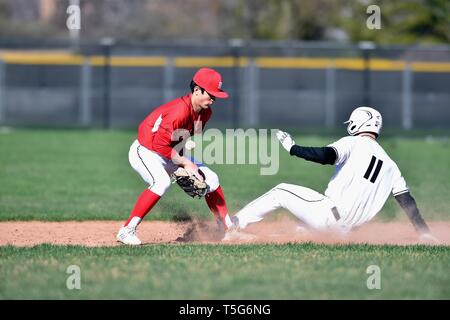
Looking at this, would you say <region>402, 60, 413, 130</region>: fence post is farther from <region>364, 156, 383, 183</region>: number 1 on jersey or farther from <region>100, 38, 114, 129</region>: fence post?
<region>364, 156, 383, 183</region>: number 1 on jersey

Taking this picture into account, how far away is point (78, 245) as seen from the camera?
26.5 ft

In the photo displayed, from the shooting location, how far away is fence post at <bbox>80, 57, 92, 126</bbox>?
25892mm

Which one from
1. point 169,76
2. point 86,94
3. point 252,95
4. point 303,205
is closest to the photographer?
point 303,205

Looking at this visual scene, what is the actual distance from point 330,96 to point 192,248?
18611mm

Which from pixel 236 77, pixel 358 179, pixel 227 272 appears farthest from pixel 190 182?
pixel 236 77

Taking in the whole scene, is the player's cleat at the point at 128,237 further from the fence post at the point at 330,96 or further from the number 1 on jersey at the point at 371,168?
the fence post at the point at 330,96

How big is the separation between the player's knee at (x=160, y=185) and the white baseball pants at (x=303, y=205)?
2.68 feet

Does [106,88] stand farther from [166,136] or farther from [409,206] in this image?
[409,206]

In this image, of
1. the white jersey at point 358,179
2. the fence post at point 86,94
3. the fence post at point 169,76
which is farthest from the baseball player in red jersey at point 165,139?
the fence post at point 86,94

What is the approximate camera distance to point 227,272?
6527 millimetres

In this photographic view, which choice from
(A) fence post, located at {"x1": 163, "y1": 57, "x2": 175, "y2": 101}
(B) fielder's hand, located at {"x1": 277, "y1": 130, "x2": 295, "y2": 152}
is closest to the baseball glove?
(B) fielder's hand, located at {"x1": 277, "y1": 130, "x2": 295, "y2": 152}

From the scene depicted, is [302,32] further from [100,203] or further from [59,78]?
[100,203]
